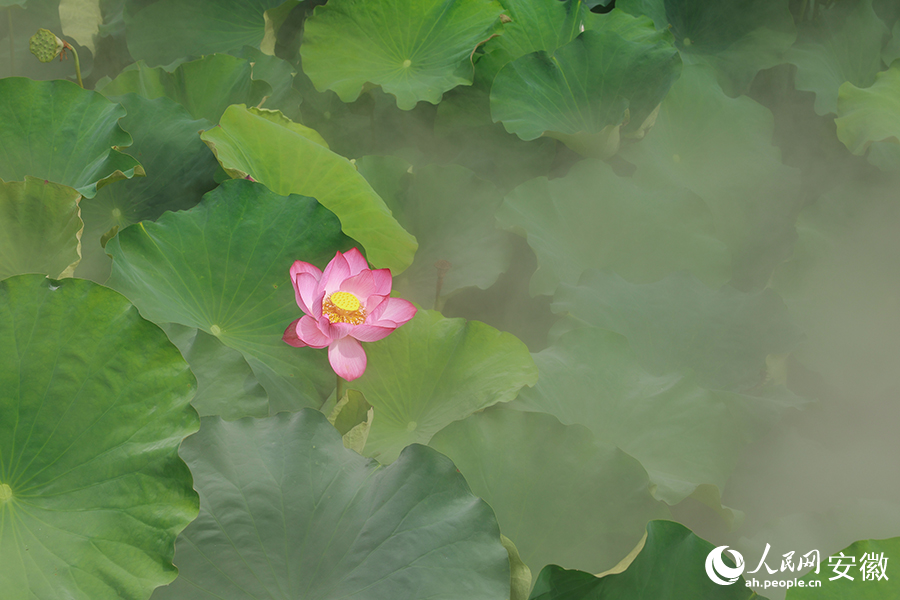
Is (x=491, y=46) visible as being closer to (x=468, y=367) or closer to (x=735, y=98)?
(x=735, y=98)

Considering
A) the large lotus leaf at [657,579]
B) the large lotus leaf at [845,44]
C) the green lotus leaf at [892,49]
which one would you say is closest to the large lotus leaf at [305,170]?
the large lotus leaf at [657,579]

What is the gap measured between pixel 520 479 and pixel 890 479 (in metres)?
0.71

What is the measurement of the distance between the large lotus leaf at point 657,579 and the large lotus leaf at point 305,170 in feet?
2.06

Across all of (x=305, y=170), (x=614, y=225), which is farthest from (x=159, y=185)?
(x=614, y=225)

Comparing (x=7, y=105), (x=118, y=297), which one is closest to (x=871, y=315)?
(x=118, y=297)

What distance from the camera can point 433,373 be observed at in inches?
Answer: 41.4

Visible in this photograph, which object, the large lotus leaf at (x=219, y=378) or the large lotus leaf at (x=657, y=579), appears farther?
the large lotus leaf at (x=219, y=378)

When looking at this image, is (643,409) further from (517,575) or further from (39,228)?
(39,228)

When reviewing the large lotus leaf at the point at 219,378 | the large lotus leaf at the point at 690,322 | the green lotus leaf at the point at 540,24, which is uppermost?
the green lotus leaf at the point at 540,24

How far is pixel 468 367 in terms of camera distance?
1.04m

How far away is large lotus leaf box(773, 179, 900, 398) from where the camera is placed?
1337 millimetres

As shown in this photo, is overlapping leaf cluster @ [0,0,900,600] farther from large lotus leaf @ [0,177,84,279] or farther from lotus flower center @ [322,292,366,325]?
lotus flower center @ [322,292,366,325]

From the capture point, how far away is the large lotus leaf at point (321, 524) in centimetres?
74

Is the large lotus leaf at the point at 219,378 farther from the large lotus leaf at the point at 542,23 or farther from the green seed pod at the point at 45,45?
the large lotus leaf at the point at 542,23
